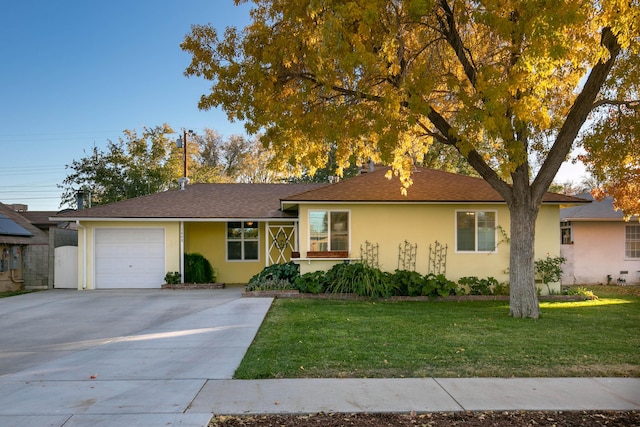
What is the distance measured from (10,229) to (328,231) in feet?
40.0

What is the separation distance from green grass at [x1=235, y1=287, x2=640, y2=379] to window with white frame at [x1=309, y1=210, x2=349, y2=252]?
9.78 ft

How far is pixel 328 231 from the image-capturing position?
15047 mm

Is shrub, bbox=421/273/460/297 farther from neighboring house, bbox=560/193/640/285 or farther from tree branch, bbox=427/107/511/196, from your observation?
neighboring house, bbox=560/193/640/285

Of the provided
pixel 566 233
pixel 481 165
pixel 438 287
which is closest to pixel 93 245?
pixel 438 287

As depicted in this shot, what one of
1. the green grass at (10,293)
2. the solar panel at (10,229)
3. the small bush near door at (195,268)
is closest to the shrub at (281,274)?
the small bush near door at (195,268)

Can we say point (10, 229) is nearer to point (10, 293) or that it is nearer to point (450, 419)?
point (10, 293)

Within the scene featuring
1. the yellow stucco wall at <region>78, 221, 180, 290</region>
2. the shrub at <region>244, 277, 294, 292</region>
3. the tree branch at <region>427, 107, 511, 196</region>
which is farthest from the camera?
the yellow stucco wall at <region>78, 221, 180, 290</region>

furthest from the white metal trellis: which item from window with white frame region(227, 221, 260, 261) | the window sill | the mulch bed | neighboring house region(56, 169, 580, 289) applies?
the mulch bed

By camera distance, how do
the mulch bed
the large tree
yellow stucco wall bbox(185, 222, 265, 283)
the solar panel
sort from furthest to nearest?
yellow stucco wall bbox(185, 222, 265, 283) < the solar panel < the large tree < the mulch bed

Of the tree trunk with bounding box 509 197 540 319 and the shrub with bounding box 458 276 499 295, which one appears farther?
the shrub with bounding box 458 276 499 295

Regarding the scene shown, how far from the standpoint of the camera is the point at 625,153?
37.0ft

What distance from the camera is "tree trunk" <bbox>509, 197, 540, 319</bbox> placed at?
1052cm

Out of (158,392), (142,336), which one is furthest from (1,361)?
(158,392)

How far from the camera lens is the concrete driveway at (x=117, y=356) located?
197 inches
